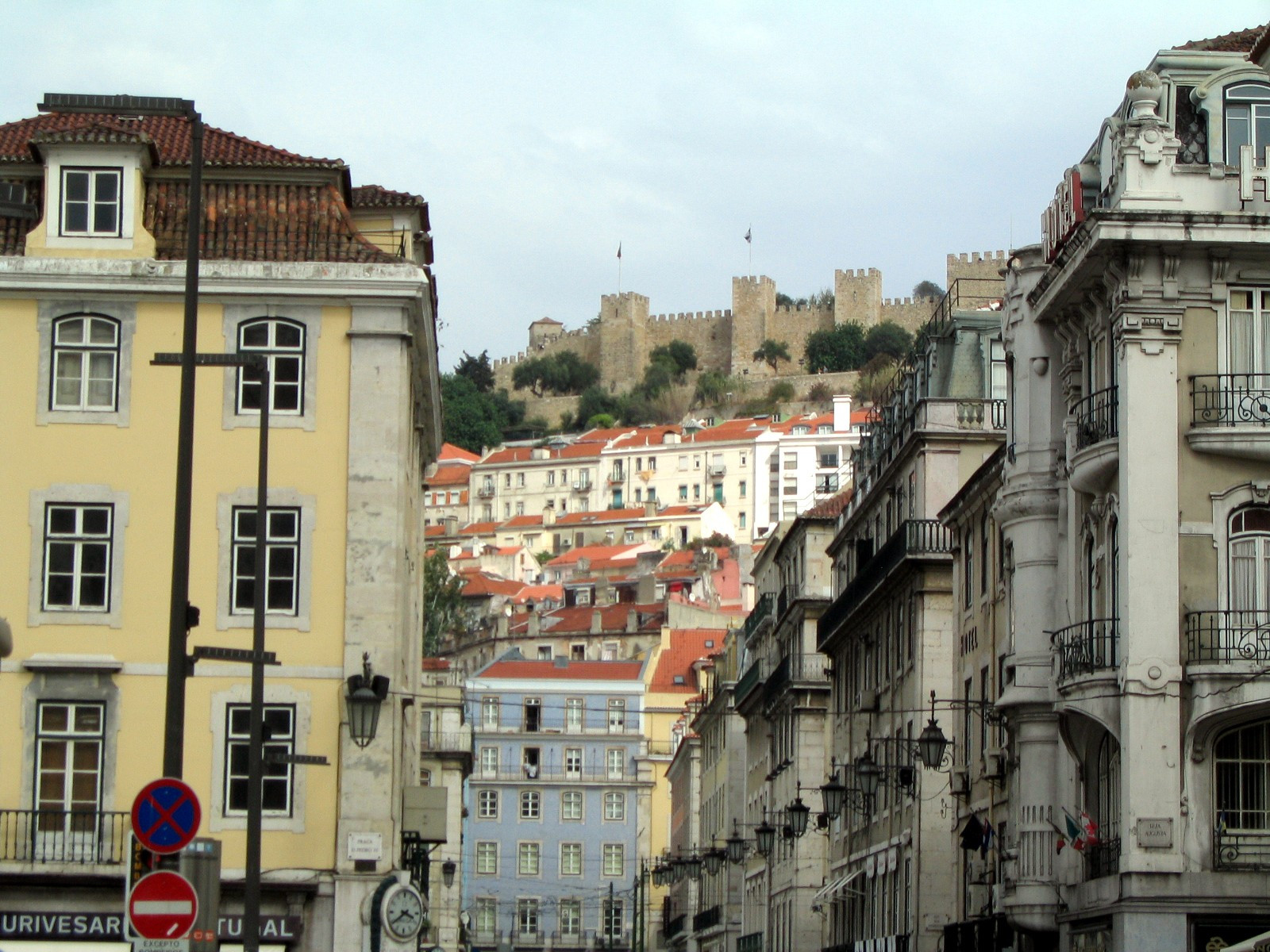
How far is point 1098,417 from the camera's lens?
31.4m

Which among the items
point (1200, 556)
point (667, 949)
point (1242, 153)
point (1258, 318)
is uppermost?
point (1242, 153)

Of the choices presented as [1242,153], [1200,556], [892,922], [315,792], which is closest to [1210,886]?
[1200,556]

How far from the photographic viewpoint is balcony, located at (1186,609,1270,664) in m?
29.1

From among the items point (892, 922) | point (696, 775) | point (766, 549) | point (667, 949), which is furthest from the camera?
point (667, 949)

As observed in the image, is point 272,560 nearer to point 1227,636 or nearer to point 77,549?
point 77,549

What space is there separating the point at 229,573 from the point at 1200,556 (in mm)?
12836

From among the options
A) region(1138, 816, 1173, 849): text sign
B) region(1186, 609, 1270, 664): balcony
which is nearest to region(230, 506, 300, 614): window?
region(1138, 816, 1173, 849): text sign

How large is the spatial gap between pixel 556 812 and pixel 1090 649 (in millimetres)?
88561

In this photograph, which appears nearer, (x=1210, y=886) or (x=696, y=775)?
(x=1210, y=886)

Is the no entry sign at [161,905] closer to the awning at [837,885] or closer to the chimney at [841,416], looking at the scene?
the awning at [837,885]

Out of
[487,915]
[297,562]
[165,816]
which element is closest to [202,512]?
[297,562]

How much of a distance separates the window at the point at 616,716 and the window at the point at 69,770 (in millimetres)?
85532

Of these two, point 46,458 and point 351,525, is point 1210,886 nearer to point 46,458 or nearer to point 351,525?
point 351,525

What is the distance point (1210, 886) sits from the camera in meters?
28.6
